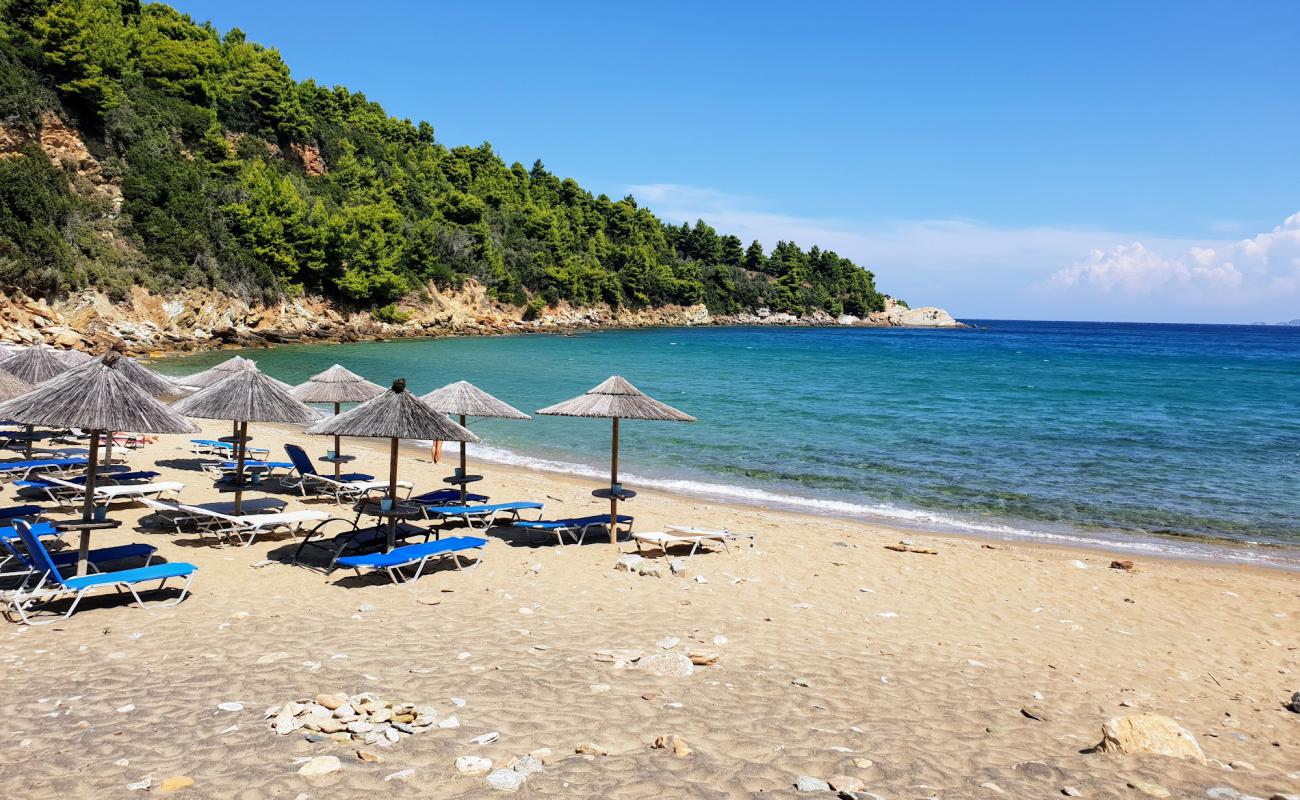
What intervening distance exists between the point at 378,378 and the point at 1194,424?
110 ft

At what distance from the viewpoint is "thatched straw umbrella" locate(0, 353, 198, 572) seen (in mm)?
7543

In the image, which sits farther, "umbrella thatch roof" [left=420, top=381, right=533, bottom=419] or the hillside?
the hillside

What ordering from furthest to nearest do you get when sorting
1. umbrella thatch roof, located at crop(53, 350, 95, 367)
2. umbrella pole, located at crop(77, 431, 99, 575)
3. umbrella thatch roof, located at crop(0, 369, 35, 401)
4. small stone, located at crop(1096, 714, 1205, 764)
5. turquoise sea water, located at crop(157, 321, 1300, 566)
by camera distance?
umbrella thatch roof, located at crop(53, 350, 95, 367)
turquoise sea water, located at crop(157, 321, 1300, 566)
umbrella thatch roof, located at crop(0, 369, 35, 401)
umbrella pole, located at crop(77, 431, 99, 575)
small stone, located at crop(1096, 714, 1205, 764)

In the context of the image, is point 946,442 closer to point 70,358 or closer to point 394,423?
point 394,423

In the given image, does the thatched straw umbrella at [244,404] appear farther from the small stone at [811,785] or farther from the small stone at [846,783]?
the small stone at [846,783]

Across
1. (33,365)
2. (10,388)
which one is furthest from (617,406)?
(33,365)

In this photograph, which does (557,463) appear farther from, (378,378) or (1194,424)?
(1194,424)

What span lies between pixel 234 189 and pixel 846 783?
202ft

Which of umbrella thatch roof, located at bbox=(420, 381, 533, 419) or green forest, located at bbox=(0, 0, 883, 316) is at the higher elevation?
green forest, located at bbox=(0, 0, 883, 316)

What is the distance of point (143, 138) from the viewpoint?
50.1 metres

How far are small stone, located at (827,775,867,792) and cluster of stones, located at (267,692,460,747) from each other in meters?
2.37

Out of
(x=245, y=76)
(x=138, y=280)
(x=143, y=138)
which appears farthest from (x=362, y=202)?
(x=138, y=280)

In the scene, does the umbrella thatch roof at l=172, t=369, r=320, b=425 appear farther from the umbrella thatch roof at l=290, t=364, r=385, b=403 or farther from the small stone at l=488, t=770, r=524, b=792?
the small stone at l=488, t=770, r=524, b=792

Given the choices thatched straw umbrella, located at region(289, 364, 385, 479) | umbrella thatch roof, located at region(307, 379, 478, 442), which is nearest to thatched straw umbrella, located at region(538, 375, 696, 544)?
umbrella thatch roof, located at region(307, 379, 478, 442)
